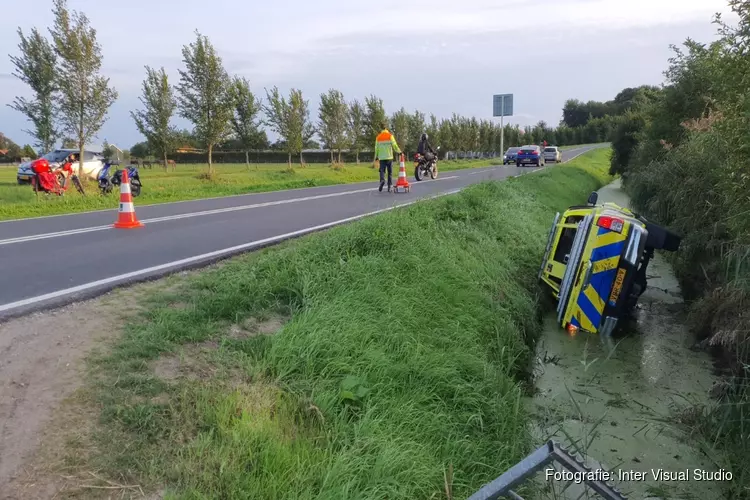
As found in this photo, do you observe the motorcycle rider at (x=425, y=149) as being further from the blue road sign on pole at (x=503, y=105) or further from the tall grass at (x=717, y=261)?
the blue road sign on pole at (x=503, y=105)

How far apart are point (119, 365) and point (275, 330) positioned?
1240 millimetres

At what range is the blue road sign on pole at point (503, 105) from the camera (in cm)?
5259

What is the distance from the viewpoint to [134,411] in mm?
2768

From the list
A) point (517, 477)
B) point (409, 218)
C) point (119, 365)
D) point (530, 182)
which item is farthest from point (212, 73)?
point (517, 477)

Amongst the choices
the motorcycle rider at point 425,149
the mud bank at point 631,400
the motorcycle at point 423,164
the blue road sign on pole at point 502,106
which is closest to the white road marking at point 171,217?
the motorcycle rider at point 425,149

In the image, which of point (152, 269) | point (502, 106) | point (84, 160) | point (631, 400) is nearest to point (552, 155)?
point (502, 106)

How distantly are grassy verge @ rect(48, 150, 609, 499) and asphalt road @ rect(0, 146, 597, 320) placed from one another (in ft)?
2.42

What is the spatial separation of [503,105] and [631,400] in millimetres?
50855

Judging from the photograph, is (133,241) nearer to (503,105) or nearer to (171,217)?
(171,217)

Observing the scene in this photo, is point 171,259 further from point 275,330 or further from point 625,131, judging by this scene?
point 625,131

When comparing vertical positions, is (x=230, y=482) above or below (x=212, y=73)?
below

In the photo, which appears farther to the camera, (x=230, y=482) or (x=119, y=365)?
(x=119, y=365)

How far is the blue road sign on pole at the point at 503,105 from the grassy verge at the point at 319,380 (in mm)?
49134

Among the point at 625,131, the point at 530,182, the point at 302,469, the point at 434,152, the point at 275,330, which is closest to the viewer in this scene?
the point at 302,469
